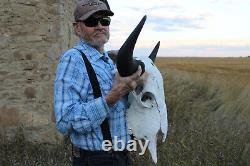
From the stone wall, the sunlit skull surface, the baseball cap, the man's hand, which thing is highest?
the baseball cap

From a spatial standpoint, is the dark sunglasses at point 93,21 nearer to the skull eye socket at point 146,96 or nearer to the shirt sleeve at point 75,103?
the shirt sleeve at point 75,103

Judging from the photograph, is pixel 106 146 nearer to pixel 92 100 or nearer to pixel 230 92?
pixel 92 100

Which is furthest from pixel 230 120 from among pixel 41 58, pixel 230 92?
pixel 41 58

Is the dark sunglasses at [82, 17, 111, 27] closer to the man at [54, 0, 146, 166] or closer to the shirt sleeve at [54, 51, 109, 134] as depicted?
the man at [54, 0, 146, 166]

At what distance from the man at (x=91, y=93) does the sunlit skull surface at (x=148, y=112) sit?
3.0 inches

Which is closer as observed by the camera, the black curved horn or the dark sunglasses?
the dark sunglasses

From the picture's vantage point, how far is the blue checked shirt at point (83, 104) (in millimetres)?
Result: 2750

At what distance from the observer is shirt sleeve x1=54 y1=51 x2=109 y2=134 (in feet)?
9.00

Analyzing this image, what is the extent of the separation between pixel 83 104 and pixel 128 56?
43 cm

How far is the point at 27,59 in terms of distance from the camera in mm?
7191

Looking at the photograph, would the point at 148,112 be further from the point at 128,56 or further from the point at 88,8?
the point at 88,8

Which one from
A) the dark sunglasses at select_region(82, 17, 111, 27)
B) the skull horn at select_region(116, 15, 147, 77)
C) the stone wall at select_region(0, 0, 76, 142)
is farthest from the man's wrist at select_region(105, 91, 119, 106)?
the stone wall at select_region(0, 0, 76, 142)

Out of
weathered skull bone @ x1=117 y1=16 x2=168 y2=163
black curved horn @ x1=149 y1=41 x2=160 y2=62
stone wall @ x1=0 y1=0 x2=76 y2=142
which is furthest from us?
stone wall @ x1=0 y1=0 x2=76 y2=142

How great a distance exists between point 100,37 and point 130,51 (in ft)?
1.46
